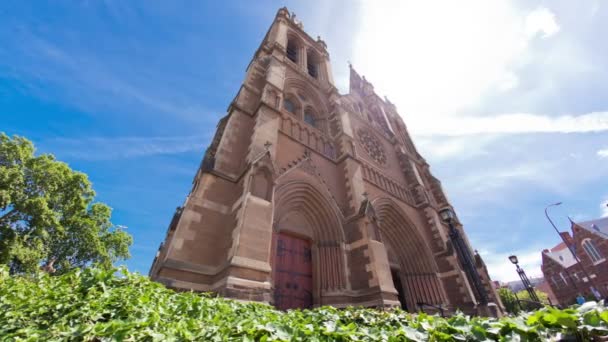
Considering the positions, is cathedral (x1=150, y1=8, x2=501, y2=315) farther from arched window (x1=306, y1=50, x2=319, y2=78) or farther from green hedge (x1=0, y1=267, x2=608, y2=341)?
arched window (x1=306, y1=50, x2=319, y2=78)

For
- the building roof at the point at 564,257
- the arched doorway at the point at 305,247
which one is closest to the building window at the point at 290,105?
the arched doorway at the point at 305,247

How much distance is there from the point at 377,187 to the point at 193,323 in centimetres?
1273

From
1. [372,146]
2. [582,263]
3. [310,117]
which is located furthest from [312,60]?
[582,263]

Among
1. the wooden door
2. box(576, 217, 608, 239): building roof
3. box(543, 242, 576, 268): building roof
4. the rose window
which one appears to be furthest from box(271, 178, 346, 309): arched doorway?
box(543, 242, 576, 268): building roof

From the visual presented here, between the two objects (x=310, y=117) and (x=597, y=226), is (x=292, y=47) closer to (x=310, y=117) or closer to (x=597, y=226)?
(x=310, y=117)

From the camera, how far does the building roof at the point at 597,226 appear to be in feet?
91.7

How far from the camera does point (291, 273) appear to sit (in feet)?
26.7

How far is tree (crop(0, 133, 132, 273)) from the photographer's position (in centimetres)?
1148

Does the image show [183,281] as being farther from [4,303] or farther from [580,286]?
[580,286]

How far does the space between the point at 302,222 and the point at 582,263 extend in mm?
39720

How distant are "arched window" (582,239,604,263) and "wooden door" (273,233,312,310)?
38166 millimetres

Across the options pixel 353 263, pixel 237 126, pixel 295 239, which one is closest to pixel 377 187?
pixel 353 263

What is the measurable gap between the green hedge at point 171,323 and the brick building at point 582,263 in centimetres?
3221

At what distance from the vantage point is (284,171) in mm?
9461
